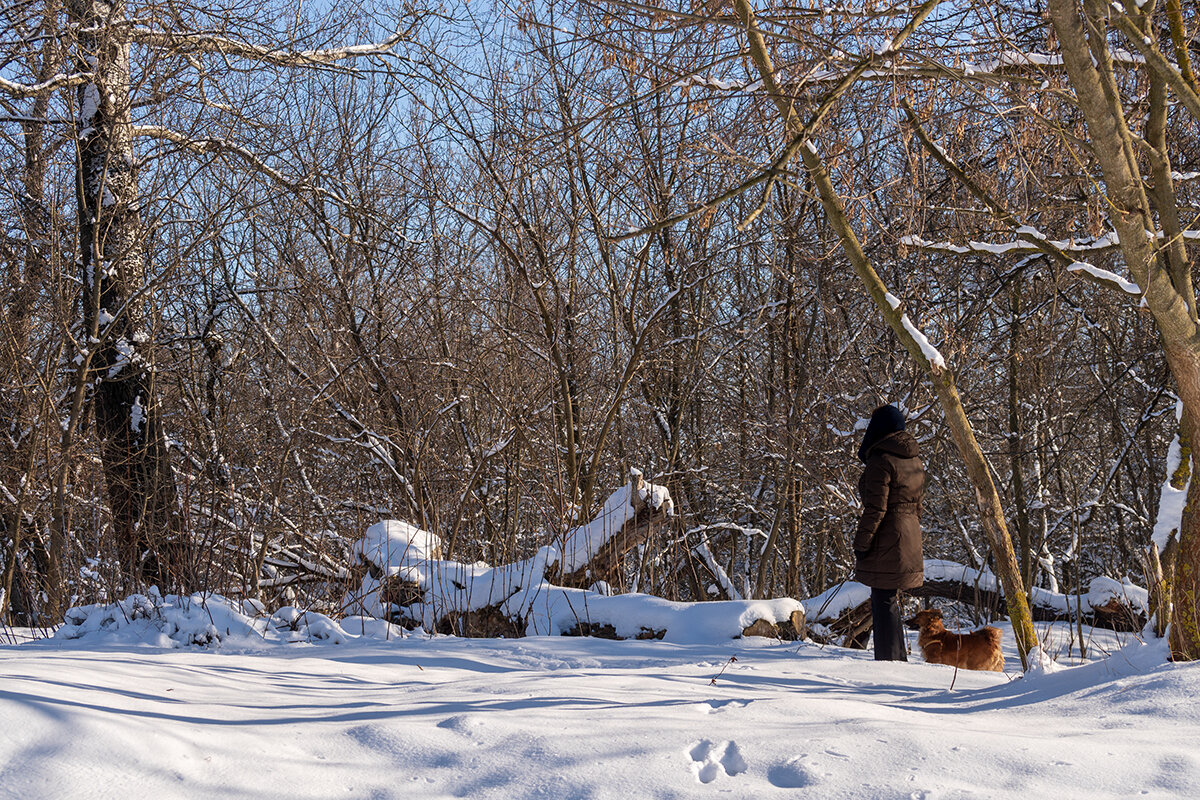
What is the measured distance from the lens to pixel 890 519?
4.89m

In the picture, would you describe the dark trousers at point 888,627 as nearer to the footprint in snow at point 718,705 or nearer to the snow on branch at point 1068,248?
the snow on branch at point 1068,248

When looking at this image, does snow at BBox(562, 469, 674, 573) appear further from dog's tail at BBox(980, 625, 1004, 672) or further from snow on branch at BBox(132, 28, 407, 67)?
snow on branch at BBox(132, 28, 407, 67)

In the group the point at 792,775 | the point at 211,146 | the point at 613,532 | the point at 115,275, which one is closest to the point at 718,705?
the point at 792,775

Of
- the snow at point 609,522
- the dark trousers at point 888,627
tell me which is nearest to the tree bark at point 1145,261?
the dark trousers at point 888,627

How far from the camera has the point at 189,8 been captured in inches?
273

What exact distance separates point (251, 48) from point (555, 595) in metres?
5.50

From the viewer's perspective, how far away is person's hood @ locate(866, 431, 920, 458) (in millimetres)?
4816

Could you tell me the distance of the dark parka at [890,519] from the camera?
481 cm

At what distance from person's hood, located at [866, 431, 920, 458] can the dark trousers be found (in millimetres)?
776

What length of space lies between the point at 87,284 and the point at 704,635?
18.3ft

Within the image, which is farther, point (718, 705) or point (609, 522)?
point (609, 522)

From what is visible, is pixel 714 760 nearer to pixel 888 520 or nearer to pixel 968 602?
pixel 888 520

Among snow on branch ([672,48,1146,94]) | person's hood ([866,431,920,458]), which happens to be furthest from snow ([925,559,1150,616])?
snow on branch ([672,48,1146,94])

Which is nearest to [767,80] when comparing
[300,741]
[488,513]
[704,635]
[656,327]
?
[704,635]
